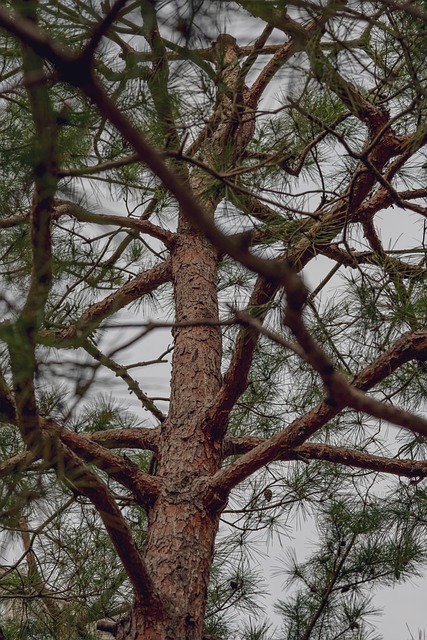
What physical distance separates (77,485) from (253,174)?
2.82 feet

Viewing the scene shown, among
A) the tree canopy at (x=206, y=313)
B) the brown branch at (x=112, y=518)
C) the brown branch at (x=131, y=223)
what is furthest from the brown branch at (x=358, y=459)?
the brown branch at (x=131, y=223)

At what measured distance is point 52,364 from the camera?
1146mm

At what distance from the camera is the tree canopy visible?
1091 millimetres

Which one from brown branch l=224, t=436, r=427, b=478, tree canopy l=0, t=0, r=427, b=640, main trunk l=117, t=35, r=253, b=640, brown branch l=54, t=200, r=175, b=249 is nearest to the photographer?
tree canopy l=0, t=0, r=427, b=640

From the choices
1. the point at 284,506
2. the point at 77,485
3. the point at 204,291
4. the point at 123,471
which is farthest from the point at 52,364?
the point at 284,506

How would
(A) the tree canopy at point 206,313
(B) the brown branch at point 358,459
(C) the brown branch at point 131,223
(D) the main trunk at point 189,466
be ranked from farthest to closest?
(C) the brown branch at point 131,223, (B) the brown branch at point 358,459, (D) the main trunk at point 189,466, (A) the tree canopy at point 206,313

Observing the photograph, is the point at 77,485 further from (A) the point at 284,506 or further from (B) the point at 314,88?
(A) the point at 284,506

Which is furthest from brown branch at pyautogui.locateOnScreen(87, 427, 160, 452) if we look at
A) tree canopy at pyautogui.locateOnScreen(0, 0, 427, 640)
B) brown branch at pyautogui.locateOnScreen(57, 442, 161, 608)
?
brown branch at pyautogui.locateOnScreen(57, 442, 161, 608)

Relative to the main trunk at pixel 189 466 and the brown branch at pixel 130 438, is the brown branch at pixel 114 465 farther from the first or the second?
the brown branch at pixel 130 438

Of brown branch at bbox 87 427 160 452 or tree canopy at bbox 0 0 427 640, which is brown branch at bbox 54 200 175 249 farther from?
brown branch at bbox 87 427 160 452

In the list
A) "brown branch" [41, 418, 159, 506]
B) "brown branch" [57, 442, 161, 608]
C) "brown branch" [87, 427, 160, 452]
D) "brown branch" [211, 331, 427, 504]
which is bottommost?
"brown branch" [57, 442, 161, 608]

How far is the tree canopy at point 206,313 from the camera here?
1.09 meters

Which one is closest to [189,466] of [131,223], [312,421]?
[312,421]

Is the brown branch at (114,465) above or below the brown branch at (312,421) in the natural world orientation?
above
